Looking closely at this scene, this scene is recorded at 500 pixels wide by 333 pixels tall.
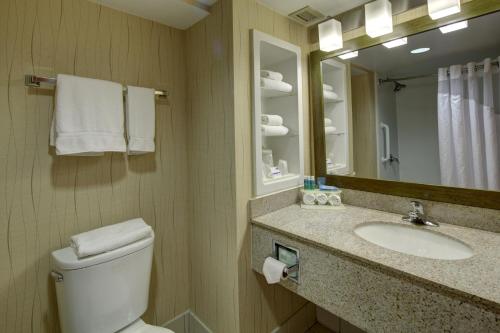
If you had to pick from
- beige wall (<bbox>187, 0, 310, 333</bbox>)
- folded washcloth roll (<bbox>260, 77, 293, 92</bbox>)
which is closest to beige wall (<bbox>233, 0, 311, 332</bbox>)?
beige wall (<bbox>187, 0, 310, 333</bbox>)

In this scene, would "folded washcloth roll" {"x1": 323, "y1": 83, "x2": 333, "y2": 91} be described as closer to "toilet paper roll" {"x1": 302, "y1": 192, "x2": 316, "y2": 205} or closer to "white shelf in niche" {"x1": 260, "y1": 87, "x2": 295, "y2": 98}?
"white shelf in niche" {"x1": 260, "y1": 87, "x2": 295, "y2": 98}

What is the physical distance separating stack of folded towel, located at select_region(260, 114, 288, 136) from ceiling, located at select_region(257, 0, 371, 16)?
63 cm

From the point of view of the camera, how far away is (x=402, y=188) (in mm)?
1388

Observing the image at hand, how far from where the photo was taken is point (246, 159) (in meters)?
1.40

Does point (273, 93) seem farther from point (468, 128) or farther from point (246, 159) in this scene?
point (468, 128)

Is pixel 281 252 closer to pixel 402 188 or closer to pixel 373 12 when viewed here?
pixel 402 188

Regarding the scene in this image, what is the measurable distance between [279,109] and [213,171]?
2.28 ft

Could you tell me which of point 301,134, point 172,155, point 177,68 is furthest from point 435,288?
point 177,68

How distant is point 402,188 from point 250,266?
96 cm

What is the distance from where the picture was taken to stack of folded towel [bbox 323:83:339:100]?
1725 mm

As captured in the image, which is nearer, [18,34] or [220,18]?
[18,34]

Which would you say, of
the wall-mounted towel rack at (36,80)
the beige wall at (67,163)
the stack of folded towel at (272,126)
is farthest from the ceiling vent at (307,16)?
the wall-mounted towel rack at (36,80)

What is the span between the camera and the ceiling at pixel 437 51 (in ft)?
3.76

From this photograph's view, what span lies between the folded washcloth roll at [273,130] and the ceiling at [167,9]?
2.45 feet
